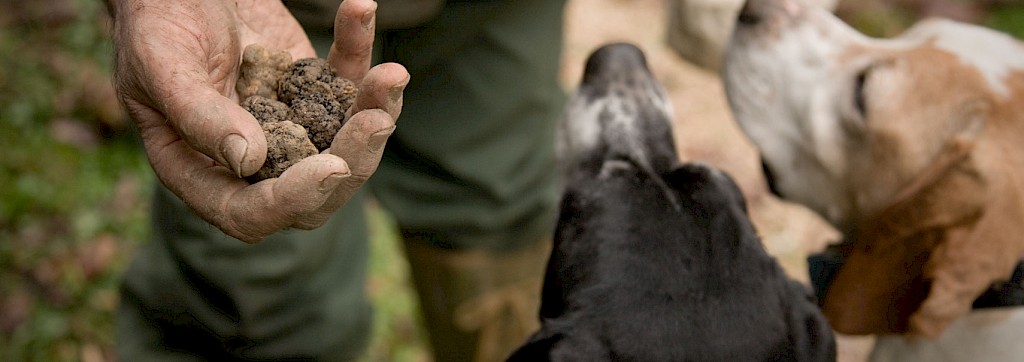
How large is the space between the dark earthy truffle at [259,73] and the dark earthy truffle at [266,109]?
22 millimetres

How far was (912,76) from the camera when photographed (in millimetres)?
2098

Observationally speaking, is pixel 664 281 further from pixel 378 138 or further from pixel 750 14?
pixel 750 14

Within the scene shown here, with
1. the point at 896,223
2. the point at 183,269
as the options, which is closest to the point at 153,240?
the point at 183,269

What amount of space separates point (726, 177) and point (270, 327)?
111 cm

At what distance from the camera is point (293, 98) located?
155 cm

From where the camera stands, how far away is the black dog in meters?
1.60

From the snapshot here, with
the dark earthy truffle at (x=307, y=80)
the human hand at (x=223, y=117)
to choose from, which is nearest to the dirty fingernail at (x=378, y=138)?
the human hand at (x=223, y=117)

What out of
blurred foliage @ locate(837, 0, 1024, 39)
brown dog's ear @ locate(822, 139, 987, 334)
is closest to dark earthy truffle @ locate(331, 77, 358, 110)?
brown dog's ear @ locate(822, 139, 987, 334)

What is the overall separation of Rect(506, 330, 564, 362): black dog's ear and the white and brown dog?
0.73 m

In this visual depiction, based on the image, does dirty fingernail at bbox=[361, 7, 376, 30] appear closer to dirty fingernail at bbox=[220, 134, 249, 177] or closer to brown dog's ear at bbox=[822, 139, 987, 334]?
dirty fingernail at bbox=[220, 134, 249, 177]

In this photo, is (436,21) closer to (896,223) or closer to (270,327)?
(270,327)

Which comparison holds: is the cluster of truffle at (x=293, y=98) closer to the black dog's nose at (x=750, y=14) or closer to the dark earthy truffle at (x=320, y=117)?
the dark earthy truffle at (x=320, y=117)

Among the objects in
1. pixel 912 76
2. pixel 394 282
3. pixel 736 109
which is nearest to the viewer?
pixel 912 76

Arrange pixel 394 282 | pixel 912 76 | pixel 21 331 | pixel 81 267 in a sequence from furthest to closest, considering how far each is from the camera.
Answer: pixel 394 282
pixel 81 267
pixel 21 331
pixel 912 76
